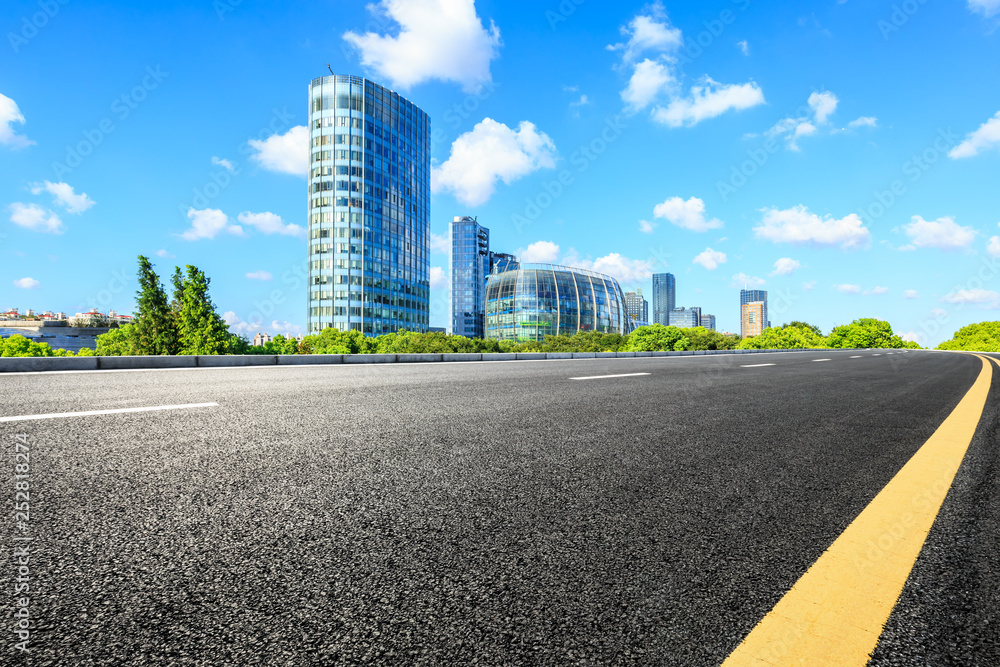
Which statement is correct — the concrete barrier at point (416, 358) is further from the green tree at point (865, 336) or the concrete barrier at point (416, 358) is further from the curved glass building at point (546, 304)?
the green tree at point (865, 336)

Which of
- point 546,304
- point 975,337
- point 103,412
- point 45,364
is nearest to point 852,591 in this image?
point 103,412

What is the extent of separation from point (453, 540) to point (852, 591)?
48.0 inches

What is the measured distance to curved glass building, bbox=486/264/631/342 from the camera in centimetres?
9544

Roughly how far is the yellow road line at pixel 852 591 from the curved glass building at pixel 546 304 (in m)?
91.7

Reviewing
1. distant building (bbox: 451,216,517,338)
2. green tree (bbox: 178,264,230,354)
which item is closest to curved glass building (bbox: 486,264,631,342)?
green tree (bbox: 178,264,230,354)

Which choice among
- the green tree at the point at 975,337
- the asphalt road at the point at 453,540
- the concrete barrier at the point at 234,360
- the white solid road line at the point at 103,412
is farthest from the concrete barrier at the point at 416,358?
the green tree at the point at 975,337

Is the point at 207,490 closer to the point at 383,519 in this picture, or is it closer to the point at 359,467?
the point at 359,467

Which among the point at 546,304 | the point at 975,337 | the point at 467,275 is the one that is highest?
the point at 467,275

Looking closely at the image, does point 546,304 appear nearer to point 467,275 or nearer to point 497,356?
point 497,356

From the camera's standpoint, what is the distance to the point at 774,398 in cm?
575

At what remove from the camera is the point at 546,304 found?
313 ft

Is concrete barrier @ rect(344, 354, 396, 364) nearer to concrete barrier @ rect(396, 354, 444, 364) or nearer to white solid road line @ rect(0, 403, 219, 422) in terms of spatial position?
concrete barrier @ rect(396, 354, 444, 364)

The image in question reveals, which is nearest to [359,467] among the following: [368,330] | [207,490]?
[207,490]

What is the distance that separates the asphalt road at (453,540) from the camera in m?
1.13
